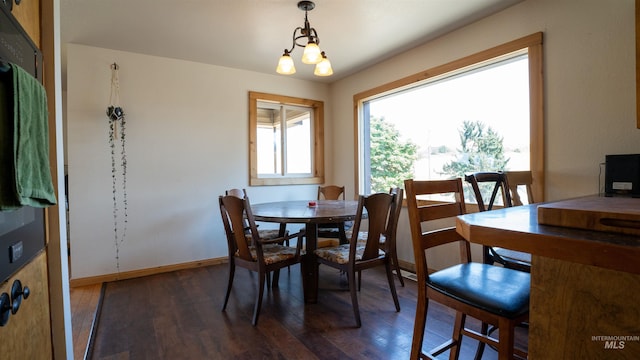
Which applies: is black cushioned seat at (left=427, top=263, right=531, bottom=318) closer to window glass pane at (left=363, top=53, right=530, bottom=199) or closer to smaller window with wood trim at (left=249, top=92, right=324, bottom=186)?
window glass pane at (left=363, top=53, right=530, bottom=199)

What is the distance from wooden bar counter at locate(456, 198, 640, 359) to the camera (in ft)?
1.88

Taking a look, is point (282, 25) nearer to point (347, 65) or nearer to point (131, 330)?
point (347, 65)

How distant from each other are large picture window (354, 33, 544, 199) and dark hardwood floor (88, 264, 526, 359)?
51.5 inches

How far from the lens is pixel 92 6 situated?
2361mm

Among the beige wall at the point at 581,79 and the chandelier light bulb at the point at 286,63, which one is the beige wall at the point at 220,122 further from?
the chandelier light bulb at the point at 286,63

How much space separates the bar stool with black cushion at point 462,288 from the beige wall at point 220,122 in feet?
4.22

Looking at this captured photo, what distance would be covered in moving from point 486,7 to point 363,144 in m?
2.05

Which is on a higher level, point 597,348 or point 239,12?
point 239,12

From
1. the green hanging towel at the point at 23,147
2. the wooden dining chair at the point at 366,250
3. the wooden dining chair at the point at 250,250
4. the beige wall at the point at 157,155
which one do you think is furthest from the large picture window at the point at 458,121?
the green hanging towel at the point at 23,147

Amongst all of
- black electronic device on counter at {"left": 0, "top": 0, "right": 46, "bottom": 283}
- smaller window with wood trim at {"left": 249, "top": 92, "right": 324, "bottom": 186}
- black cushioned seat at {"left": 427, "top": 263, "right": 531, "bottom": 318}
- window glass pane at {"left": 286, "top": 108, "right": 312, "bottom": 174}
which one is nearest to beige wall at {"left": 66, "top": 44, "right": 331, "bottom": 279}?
smaller window with wood trim at {"left": 249, "top": 92, "right": 324, "bottom": 186}

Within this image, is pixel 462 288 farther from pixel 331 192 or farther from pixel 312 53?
pixel 331 192

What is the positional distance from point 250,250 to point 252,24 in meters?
1.95

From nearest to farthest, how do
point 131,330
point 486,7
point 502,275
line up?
point 502,275
point 131,330
point 486,7

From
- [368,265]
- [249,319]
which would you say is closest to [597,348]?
[368,265]
